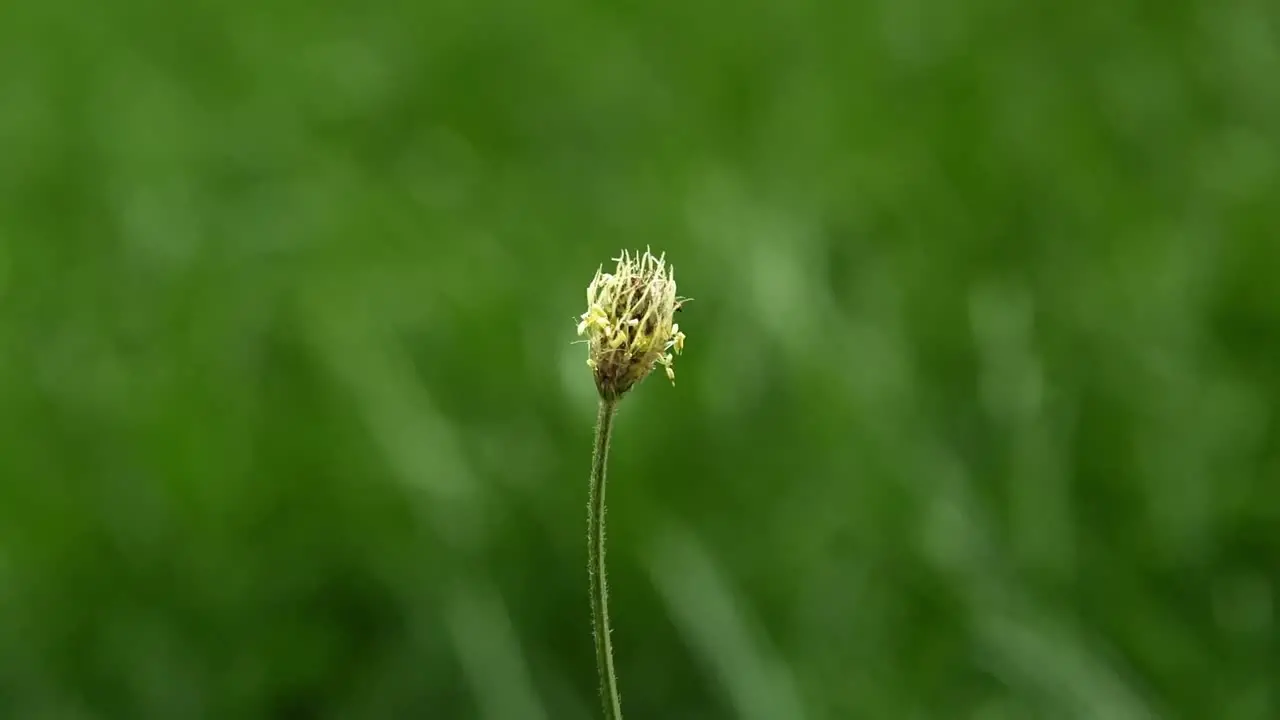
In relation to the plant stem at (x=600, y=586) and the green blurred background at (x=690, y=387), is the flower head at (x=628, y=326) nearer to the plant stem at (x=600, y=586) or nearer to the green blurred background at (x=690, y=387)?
the plant stem at (x=600, y=586)

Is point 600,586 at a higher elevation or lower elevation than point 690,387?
lower

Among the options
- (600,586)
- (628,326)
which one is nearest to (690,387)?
(628,326)

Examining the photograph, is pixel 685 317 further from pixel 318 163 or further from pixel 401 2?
pixel 401 2

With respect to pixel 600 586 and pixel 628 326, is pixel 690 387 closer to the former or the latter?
pixel 628 326

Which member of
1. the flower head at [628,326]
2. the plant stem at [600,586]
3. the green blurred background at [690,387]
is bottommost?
Answer: the plant stem at [600,586]

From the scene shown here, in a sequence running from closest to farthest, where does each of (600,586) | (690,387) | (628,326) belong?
1. (600,586)
2. (628,326)
3. (690,387)

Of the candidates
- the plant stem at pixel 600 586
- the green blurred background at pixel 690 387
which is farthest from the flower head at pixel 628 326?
the green blurred background at pixel 690 387
